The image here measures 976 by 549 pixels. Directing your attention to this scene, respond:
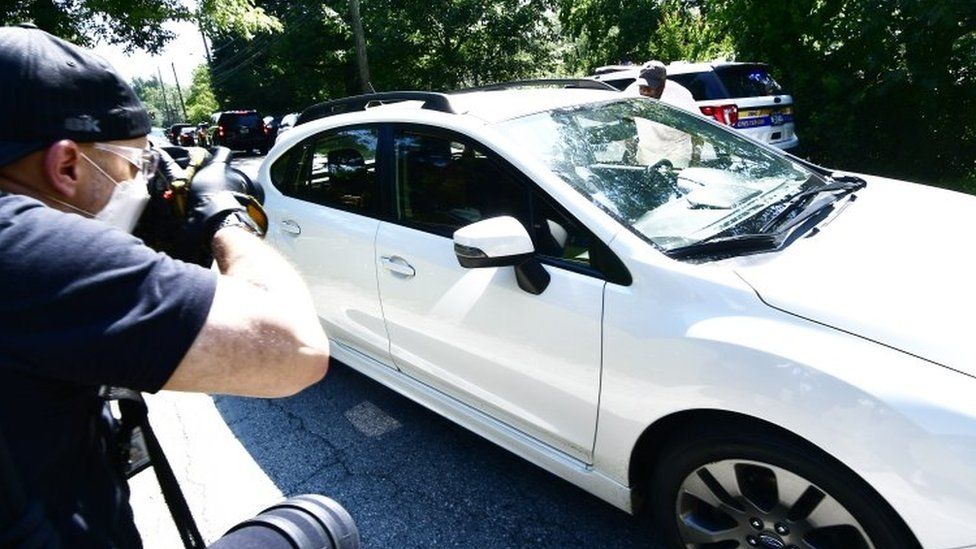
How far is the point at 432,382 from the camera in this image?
8.45 ft

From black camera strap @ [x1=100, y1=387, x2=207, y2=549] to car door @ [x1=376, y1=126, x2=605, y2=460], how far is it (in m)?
1.15

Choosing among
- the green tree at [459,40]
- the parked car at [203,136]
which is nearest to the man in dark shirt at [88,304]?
the green tree at [459,40]

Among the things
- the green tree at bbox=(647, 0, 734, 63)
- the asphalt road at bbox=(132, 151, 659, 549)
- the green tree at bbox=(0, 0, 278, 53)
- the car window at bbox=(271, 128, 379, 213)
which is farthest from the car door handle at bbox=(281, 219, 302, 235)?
the green tree at bbox=(0, 0, 278, 53)

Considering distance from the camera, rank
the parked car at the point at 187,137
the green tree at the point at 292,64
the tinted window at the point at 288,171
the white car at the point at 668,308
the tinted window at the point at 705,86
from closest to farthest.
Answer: the white car at the point at 668,308 → the tinted window at the point at 288,171 → the tinted window at the point at 705,86 → the green tree at the point at 292,64 → the parked car at the point at 187,137

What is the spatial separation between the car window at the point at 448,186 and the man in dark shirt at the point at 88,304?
1.29m

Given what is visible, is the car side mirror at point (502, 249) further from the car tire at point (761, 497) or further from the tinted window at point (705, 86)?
the tinted window at point (705, 86)

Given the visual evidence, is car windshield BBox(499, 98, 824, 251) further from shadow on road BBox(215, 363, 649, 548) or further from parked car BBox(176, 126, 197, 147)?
parked car BBox(176, 126, 197, 147)

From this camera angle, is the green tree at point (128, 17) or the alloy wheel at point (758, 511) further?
the green tree at point (128, 17)

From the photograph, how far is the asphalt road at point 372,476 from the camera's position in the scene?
2.27 m

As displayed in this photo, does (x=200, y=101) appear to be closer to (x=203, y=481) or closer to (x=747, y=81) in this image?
(x=747, y=81)

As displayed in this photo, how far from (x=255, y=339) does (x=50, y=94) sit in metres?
0.47

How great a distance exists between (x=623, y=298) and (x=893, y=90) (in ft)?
20.6

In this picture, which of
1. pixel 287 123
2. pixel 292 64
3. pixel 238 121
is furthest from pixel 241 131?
pixel 292 64

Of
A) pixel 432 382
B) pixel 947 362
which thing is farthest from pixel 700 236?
pixel 432 382
